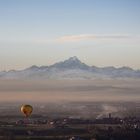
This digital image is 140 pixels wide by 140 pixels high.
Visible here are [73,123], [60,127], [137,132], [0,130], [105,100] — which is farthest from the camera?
[105,100]

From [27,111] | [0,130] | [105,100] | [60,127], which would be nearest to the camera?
[27,111]

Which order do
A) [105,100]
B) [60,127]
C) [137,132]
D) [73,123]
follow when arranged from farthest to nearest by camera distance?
[105,100] < [73,123] < [60,127] < [137,132]

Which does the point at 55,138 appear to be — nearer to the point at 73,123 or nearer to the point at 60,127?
the point at 60,127

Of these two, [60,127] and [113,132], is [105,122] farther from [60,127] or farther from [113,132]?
[113,132]

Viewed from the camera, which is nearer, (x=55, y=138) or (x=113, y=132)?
(x=55, y=138)

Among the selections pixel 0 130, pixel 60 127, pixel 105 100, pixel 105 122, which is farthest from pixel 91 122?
pixel 105 100

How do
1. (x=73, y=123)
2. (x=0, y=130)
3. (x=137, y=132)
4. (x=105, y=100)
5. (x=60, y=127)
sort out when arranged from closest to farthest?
(x=137, y=132)
(x=0, y=130)
(x=60, y=127)
(x=73, y=123)
(x=105, y=100)

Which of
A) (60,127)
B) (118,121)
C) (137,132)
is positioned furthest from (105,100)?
(137,132)

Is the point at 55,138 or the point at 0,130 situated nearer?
the point at 55,138
